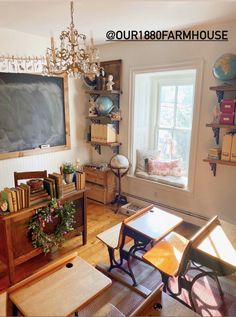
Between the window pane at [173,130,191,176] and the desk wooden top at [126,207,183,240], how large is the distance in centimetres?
142

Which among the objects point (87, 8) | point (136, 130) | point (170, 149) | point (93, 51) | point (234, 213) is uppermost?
point (87, 8)

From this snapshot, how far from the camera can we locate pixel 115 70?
152 inches

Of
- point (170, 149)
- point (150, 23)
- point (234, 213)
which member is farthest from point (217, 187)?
point (150, 23)

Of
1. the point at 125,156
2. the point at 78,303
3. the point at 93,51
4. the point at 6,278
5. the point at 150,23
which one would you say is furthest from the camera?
the point at 125,156

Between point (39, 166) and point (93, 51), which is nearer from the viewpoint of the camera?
point (93, 51)

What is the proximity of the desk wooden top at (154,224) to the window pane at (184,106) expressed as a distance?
5.57 ft

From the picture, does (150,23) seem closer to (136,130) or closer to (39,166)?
(136,130)

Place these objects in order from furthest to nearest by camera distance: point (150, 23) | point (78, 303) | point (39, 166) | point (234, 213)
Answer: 1. point (39, 166)
2. point (234, 213)
3. point (150, 23)
4. point (78, 303)

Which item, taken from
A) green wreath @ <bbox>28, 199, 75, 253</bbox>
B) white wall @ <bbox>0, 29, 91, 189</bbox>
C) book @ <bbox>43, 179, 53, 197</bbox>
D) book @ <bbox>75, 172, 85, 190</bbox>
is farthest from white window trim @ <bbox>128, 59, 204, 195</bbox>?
book @ <bbox>43, 179, 53, 197</bbox>

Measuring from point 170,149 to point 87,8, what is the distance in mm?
2342

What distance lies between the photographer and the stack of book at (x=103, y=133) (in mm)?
3928

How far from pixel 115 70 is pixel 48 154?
1.72 m

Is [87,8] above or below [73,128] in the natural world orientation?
above

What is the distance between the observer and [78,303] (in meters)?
1.53
